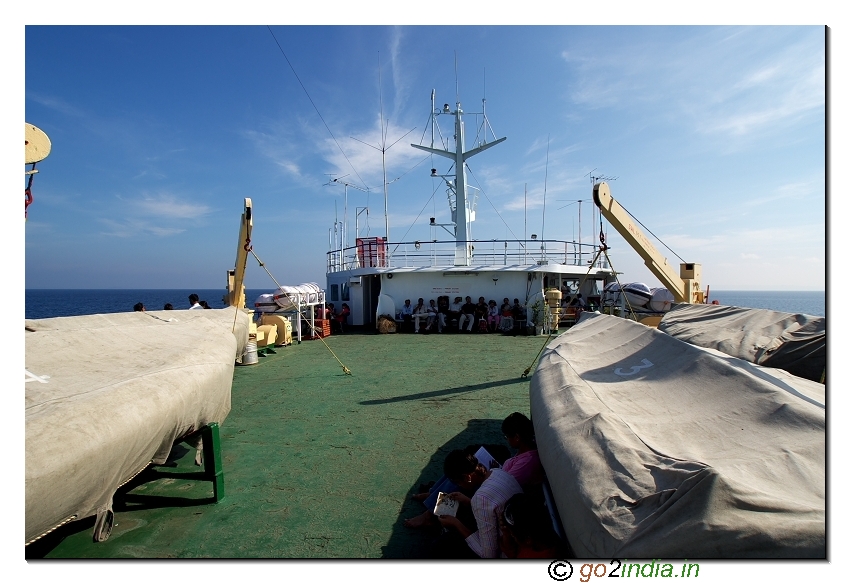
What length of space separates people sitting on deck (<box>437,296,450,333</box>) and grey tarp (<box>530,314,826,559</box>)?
461 inches

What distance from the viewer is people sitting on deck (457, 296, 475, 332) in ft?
49.6

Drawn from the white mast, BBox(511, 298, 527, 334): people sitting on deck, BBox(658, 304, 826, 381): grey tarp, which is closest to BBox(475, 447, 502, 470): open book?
BBox(658, 304, 826, 381): grey tarp

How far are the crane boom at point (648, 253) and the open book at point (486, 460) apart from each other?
4.60m

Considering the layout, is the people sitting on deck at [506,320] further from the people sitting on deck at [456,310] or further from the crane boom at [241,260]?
the crane boom at [241,260]

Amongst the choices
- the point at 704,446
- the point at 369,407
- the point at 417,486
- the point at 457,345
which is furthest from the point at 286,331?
the point at 704,446

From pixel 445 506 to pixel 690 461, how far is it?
166 cm

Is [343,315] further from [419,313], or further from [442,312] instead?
[442,312]

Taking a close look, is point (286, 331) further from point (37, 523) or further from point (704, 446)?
point (704, 446)

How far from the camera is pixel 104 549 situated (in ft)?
9.89

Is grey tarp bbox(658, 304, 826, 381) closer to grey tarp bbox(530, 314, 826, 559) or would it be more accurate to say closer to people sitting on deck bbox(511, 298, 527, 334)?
grey tarp bbox(530, 314, 826, 559)

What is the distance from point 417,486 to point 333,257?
53.1 ft

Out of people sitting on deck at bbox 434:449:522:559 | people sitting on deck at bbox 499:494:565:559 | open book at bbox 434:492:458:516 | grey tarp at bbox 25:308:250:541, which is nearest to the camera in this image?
grey tarp at bbox 25:308:250:541

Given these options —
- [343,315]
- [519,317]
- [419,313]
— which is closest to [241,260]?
[419,313]

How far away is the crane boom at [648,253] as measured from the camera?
706 cm
